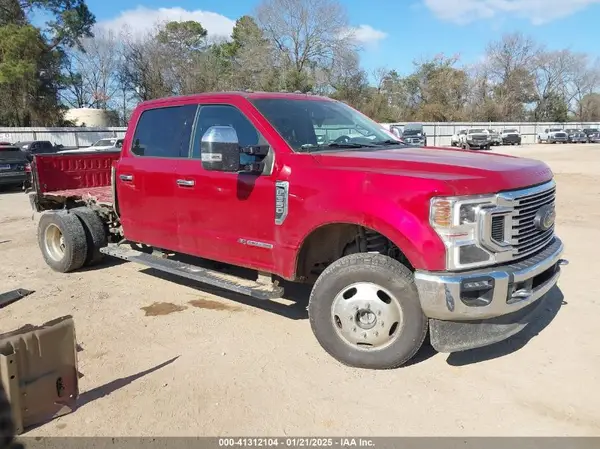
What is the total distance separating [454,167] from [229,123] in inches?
82.9

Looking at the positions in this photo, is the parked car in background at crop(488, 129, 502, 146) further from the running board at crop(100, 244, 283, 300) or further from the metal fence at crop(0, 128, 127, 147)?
the running board at crop(100, 244, 283, 300)

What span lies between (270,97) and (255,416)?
283 cm

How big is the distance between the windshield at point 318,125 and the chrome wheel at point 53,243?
3.66 metres

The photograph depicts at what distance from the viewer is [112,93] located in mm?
60969

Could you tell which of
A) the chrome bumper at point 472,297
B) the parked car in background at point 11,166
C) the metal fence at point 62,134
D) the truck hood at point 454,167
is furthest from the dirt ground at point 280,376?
the metal fence at point 62,134

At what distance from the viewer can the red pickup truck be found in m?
3.40

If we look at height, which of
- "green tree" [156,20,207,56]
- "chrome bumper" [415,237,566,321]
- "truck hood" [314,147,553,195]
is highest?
"green tree" [156,20,207,56]

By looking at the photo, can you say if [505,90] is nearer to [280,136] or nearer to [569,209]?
[569,209]

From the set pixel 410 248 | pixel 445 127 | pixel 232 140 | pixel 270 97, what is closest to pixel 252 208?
pixel 232 140

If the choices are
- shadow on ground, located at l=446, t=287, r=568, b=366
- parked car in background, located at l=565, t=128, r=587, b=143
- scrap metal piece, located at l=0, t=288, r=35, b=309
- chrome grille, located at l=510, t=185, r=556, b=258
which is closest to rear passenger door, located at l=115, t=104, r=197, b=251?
scrap metal piece, located at l=0, t=288, r=35, b=309

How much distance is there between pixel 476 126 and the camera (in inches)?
2239

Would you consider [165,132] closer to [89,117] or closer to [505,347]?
[505,347]

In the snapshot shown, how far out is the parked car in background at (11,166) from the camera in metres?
16.2

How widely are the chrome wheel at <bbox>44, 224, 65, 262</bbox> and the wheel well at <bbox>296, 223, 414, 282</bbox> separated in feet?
12.7
